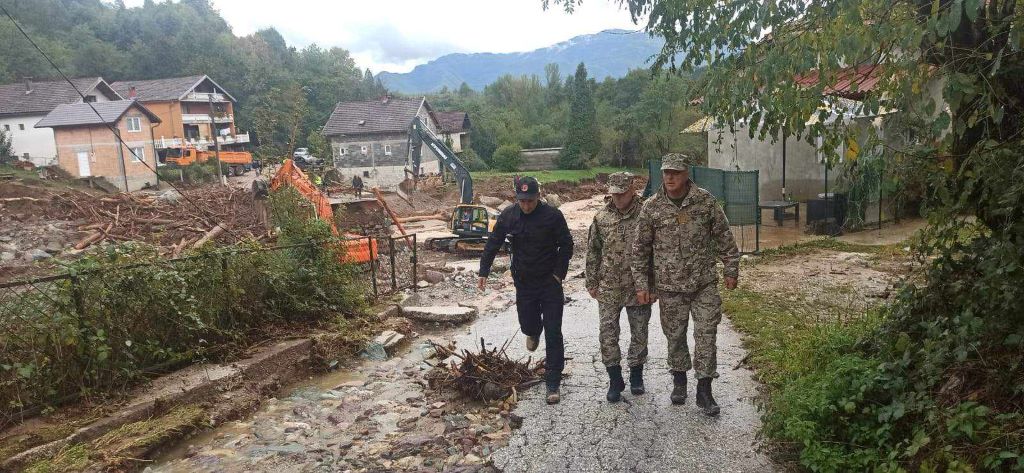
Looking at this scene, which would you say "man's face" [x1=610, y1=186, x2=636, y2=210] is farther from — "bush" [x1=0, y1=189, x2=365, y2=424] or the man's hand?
"bush" [x1=0, y1=189, x2=365, y2=424]

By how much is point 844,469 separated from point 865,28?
2443mm

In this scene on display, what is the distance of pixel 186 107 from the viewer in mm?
49375

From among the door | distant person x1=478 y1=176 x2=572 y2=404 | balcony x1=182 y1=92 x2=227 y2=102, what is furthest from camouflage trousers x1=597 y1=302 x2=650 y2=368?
balcony x1=182 y1=92 x2=227 y2=102

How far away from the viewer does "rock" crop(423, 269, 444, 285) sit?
12.2m

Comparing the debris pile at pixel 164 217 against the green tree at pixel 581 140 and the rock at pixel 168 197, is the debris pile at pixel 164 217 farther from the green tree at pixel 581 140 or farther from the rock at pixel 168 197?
the green tree at pixel 581 140

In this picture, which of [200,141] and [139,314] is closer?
[139,314]

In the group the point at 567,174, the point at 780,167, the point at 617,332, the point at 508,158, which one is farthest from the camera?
the point at 508,158

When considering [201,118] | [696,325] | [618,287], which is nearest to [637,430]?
[696,325]

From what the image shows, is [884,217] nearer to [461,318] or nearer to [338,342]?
[461,318]

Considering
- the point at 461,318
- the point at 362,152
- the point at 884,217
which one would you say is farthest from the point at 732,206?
the point at 362,152

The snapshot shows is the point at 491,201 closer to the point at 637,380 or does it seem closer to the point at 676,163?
the point at 637,380

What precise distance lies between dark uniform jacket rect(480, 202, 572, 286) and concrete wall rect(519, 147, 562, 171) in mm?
45008

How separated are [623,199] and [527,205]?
811 mm

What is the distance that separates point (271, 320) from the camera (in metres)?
7.37
